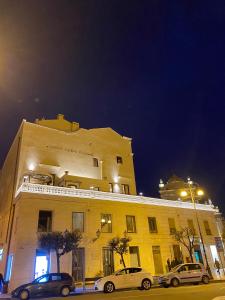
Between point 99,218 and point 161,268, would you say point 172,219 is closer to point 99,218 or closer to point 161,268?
point 161,268

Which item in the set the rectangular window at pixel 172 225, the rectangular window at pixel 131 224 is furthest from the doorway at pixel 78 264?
the rectangular window at pixel 172 225

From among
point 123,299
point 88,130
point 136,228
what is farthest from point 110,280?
point 88,130

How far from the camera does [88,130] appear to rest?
3297 cm

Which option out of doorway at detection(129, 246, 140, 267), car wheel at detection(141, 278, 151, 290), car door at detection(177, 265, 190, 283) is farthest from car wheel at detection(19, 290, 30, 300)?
doorway at detection(129, 246, 140, 267)

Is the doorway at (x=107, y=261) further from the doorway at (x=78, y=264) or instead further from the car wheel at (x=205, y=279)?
the car wheel at (x=205, y=279)

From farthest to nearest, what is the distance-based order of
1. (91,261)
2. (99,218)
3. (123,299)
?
(99,218)
(91,261)
(123,299)

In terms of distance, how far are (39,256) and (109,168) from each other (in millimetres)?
14827

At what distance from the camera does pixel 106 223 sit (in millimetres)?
24812

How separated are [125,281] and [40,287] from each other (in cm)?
544

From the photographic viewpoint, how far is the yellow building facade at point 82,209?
2059 cm

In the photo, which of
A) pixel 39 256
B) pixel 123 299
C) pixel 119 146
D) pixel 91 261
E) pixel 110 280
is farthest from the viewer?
pixel 119 146

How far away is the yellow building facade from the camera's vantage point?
20594 millimetres

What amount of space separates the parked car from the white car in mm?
1343

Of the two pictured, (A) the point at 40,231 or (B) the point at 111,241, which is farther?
(B) the point at 111,241
